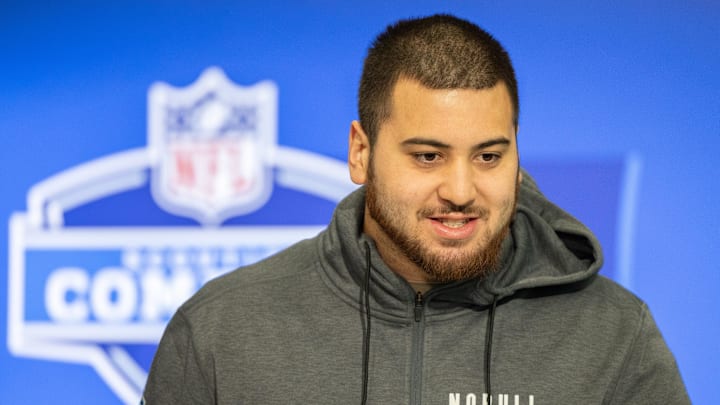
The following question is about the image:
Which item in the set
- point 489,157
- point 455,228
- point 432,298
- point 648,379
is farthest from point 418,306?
point 648,379

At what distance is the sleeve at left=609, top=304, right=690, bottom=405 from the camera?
1.35m

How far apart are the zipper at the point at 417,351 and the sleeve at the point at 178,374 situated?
12.3 inches

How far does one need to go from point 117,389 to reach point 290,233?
1.99 feet

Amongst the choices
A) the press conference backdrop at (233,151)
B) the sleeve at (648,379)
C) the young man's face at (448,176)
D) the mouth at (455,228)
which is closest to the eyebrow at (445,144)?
the young man's face at (448,176)

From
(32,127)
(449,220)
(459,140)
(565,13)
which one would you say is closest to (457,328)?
(449,220)

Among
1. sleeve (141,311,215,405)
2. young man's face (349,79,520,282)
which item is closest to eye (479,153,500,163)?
young man's face (349,79,520,282)

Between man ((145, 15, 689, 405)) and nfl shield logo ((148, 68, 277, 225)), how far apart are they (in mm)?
870

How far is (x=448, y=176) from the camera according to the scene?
4.31ft

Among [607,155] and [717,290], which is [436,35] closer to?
[607,155]

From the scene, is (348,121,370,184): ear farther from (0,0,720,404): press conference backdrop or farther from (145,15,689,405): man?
(0,0,720,404): press conference backdrop

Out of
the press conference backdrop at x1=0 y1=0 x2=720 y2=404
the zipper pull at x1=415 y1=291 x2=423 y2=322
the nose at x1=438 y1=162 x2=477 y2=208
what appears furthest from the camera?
the press conference backdrop at x1=0 y1=0 x2=720 y2=404

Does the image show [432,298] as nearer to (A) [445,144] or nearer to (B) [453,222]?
(B) [453,222]

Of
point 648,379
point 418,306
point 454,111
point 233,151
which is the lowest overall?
point 648,379

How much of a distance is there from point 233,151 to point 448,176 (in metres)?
1.14
